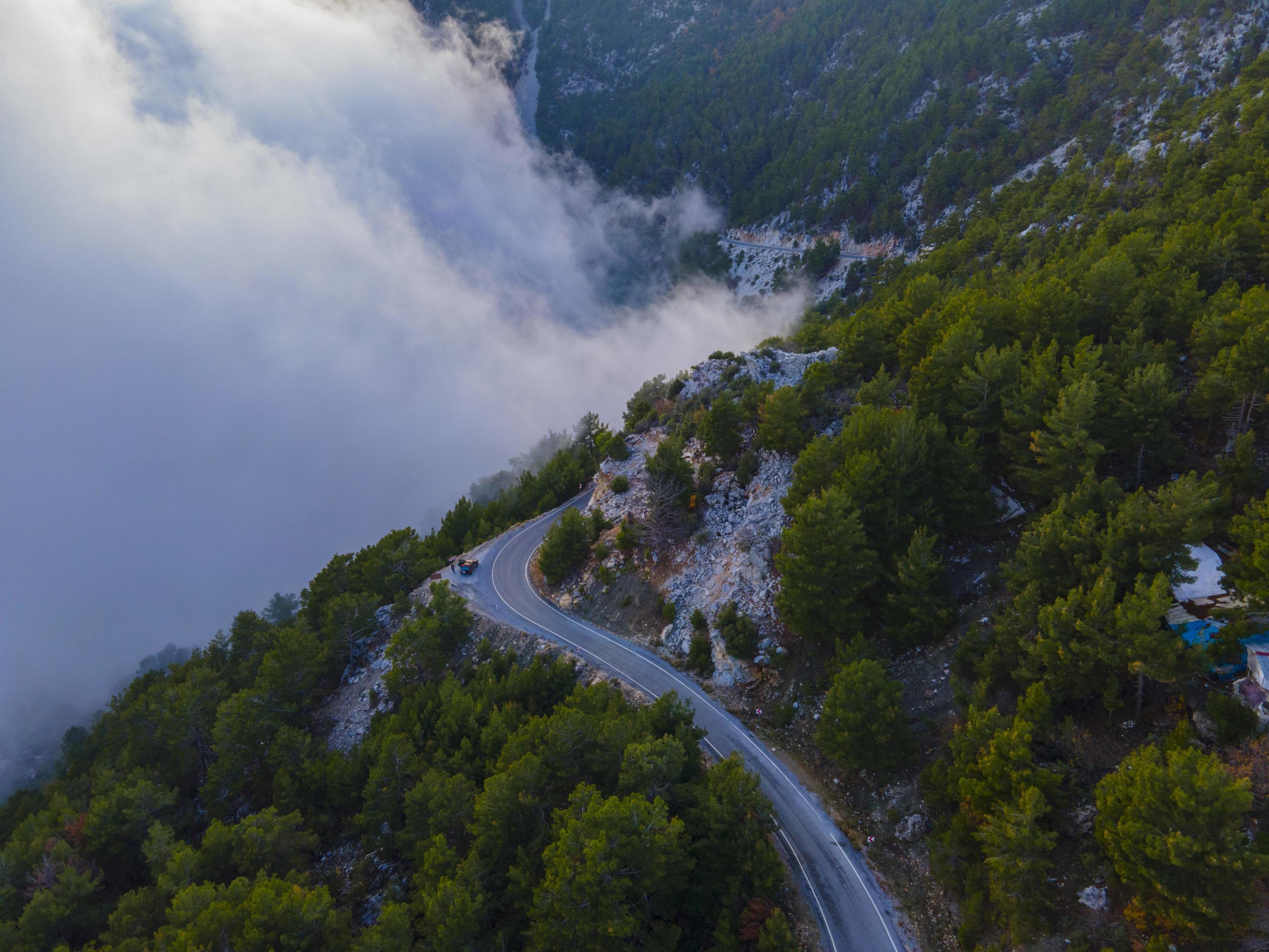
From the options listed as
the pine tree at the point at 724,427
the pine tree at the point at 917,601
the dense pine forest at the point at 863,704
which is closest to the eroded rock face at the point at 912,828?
the dense pine forest at the point at 863,704

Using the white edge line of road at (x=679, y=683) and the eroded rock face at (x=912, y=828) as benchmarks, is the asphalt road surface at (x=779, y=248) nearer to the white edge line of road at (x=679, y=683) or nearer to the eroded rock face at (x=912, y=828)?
the white edge line of road at (x=679, y=683)

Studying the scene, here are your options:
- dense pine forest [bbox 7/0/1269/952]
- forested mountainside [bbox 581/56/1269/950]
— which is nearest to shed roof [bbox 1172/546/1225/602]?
forested mountainside [bbox 581/56/1269/950]

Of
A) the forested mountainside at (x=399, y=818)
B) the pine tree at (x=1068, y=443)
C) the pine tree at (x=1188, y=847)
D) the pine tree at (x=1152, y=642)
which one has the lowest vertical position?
the forested mountainside at (x=399, y=818)

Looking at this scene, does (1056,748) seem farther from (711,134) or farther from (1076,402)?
(711,134)

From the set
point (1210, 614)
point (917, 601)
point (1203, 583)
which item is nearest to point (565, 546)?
point (917, 601)

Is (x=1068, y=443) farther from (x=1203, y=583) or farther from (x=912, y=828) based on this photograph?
(x=912, y=828)
